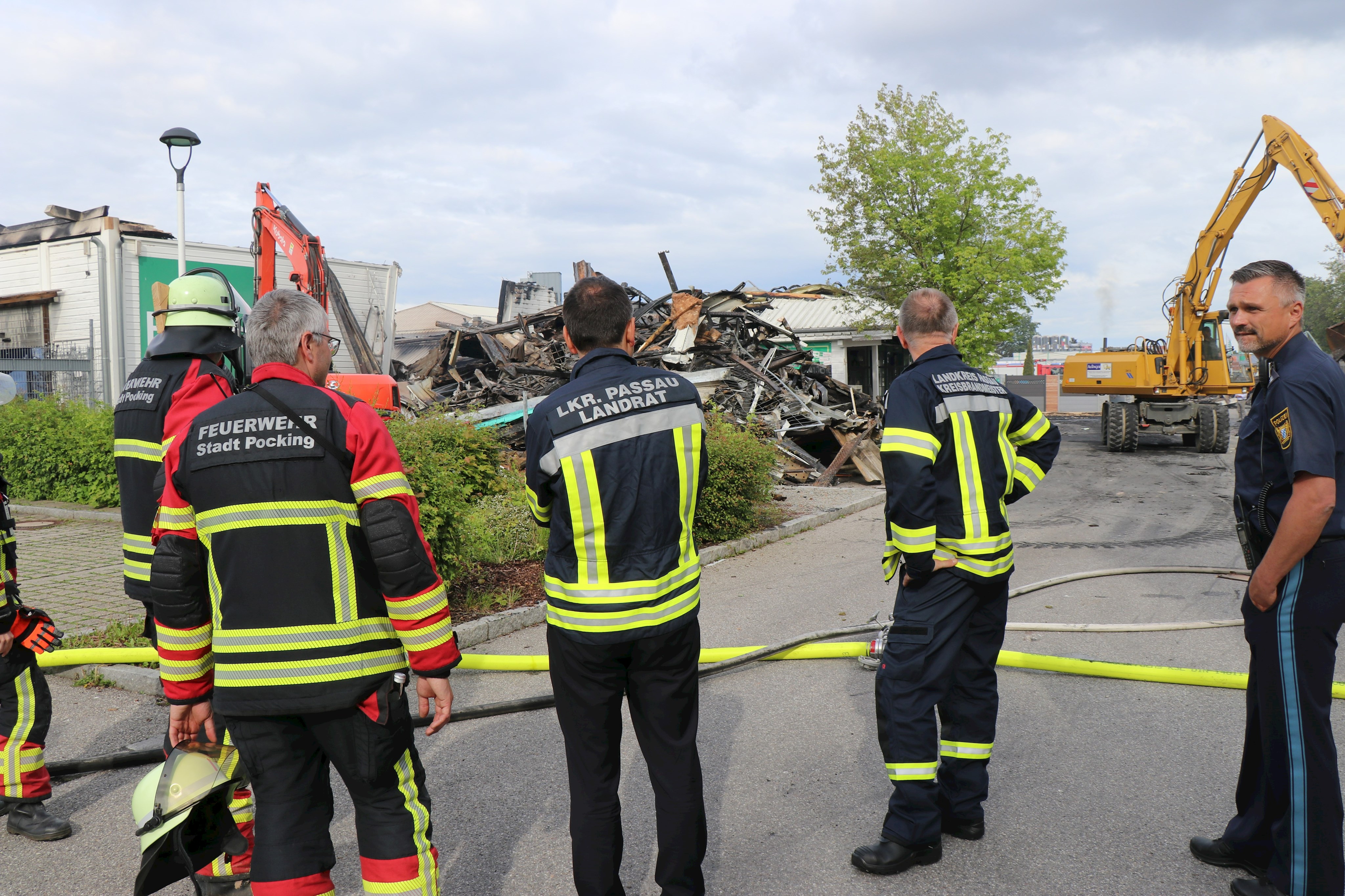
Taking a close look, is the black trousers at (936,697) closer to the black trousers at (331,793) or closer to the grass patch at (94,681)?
the black trousers at (331,793)

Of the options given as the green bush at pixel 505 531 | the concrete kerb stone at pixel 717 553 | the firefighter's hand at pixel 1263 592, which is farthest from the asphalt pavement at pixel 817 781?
the green bush at pixel 505 531

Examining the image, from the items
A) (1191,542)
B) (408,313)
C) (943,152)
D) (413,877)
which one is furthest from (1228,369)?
(408,313)

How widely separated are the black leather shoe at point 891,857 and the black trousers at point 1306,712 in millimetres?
1148

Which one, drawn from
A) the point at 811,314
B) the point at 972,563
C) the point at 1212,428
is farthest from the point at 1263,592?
the point at 811,314

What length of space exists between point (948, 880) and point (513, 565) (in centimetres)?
554

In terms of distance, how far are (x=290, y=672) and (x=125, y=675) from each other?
12.7 ft

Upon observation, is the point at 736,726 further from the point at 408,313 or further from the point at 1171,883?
the point at 408,313

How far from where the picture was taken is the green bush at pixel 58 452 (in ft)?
39.5

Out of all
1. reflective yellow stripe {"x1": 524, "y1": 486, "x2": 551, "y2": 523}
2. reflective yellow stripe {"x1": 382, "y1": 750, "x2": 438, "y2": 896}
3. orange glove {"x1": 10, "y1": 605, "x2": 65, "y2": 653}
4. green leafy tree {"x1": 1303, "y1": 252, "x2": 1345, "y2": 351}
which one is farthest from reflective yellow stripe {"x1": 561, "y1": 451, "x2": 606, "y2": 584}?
green leafy tree {"x1": 1303, "y1": 252, "x2": 1345, "y2": 351}

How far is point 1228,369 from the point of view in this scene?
2119 centimetres

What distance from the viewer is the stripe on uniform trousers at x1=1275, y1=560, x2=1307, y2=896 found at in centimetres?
283

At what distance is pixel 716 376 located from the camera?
55.3 ft

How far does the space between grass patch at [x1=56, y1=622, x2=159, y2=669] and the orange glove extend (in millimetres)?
2238

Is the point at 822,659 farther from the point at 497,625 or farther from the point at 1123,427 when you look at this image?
the point at 1123,427
